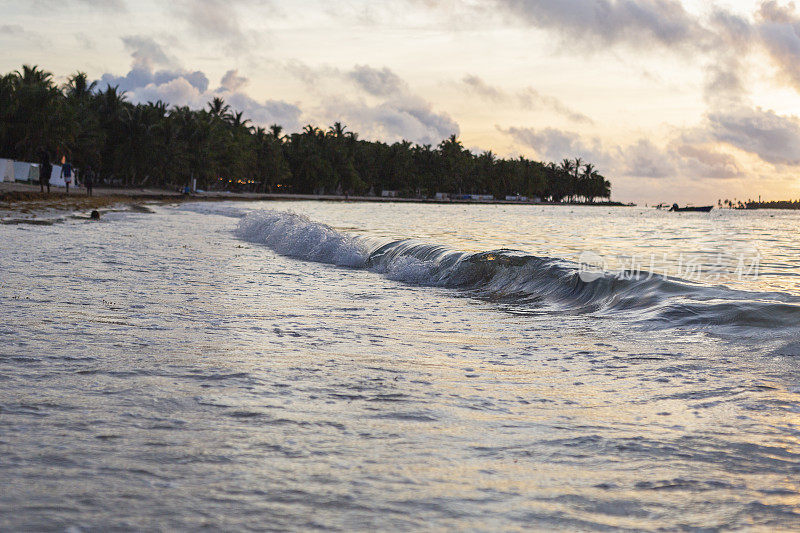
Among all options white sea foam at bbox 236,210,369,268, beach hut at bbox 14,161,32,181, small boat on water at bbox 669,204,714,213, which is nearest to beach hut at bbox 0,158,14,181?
beach hut at bbox 14,161,32,181

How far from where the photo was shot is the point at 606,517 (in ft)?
8.74

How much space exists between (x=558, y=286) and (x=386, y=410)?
7008 mm

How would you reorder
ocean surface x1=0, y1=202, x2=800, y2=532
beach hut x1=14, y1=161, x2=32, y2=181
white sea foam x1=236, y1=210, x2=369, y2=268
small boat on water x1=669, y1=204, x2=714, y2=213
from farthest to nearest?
small boat on water x1=669, y1=204, x2=714, y2=213 → beach hut x1=14, y1=161, x2=32, y2=181 → white sea foam x1=236, y1=210, x2=369, y2=268 → ocean surface x1=0, y1=202, x2=800, y2=532

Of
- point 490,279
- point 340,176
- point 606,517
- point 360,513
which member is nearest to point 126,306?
point 360,513

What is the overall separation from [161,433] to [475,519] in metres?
1.68

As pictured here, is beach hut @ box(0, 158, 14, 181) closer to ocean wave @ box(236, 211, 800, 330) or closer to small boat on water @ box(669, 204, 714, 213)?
ocean wave @ box(236, 211, 800, 330)

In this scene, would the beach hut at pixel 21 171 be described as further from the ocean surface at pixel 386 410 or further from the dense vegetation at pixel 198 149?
the ocean surface at pixel 386 410

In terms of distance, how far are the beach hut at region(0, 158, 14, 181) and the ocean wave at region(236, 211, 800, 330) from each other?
101ft

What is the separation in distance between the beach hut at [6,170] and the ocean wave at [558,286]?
3083cm

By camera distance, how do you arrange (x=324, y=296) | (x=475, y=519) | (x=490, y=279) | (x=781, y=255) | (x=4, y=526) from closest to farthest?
(x=4, y=526), (x=475, y=519), (x=324, y=296), (x=490, y=279), (x=781, y=255)

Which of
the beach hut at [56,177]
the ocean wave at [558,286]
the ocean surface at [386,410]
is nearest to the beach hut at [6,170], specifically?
the beach hut at [56,177]

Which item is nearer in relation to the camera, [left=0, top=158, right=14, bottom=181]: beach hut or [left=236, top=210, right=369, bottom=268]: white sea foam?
[left=236, top=210, right=369, bottom=268]: white sea foam

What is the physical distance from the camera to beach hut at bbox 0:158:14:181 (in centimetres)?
3953

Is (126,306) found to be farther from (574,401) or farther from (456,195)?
(456,195)
